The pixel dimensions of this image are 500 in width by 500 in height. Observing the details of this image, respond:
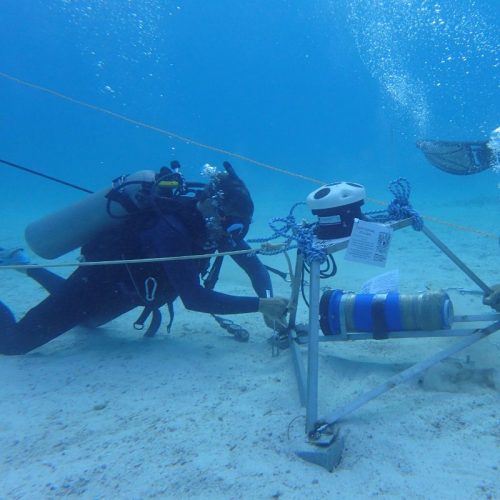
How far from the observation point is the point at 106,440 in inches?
98.8

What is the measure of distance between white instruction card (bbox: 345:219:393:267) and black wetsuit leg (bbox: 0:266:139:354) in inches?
89.5

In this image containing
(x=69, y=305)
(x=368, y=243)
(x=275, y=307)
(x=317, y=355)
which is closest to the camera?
(x=317, y=355)

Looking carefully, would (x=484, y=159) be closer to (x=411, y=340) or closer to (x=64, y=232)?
(x=411, y=340)

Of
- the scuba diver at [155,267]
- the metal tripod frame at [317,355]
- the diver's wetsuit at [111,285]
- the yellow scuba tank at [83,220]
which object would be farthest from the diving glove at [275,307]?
the yellow scuba tank at [83,220]

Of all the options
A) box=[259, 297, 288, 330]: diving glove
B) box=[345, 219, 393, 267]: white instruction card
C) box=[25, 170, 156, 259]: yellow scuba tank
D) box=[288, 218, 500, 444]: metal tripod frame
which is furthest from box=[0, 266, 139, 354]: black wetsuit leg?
box=[345, 219, 393, 267]: white instruction card

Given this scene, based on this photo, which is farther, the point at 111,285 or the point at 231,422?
the point at 111,285

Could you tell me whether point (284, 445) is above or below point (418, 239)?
below

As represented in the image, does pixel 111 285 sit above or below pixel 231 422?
above

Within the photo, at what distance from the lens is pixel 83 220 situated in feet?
12.6

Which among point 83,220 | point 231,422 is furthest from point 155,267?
point 231,422

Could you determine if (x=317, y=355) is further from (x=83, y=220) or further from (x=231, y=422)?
(x=83, y=220)

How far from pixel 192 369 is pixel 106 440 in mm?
1123

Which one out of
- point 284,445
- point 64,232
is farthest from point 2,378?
point 284,445

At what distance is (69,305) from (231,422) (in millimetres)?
2213
